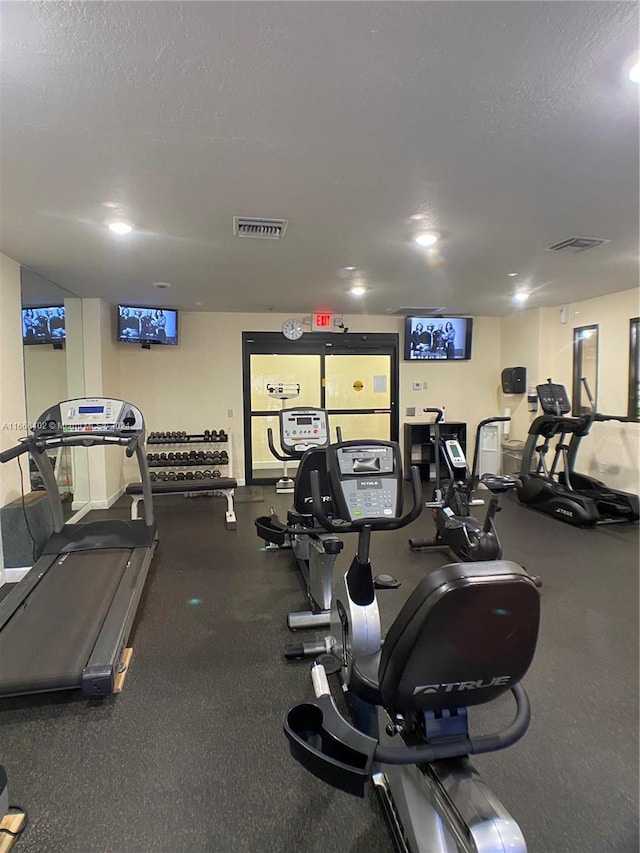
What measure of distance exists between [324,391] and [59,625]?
17.0 feet

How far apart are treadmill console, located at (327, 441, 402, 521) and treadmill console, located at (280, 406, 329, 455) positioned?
2.43 meters

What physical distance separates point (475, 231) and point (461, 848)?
133 inches

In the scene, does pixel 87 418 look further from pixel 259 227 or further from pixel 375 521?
pixel 375 521

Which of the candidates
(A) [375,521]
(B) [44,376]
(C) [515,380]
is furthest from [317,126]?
(C) [515,380]

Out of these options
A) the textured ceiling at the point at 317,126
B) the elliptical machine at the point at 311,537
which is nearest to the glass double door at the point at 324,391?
the textured ceiling at the point at 317,126

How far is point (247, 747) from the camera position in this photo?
1913 millimetres

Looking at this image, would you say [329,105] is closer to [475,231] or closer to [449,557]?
[475,231]

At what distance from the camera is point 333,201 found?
8.98 ft

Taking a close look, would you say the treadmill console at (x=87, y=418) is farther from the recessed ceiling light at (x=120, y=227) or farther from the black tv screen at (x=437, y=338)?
the black tv screen at (x=437, y=338)

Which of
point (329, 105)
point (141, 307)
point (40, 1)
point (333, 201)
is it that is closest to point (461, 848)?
point (329, 105)

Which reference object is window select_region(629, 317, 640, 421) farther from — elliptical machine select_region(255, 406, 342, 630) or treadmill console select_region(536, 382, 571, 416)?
elliptical machine select_region(255, 406, 342, 630)

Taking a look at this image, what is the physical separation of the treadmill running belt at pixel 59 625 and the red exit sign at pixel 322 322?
14.8 feet

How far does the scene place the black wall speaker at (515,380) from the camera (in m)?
6.79

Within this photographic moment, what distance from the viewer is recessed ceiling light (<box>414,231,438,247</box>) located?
336cm
